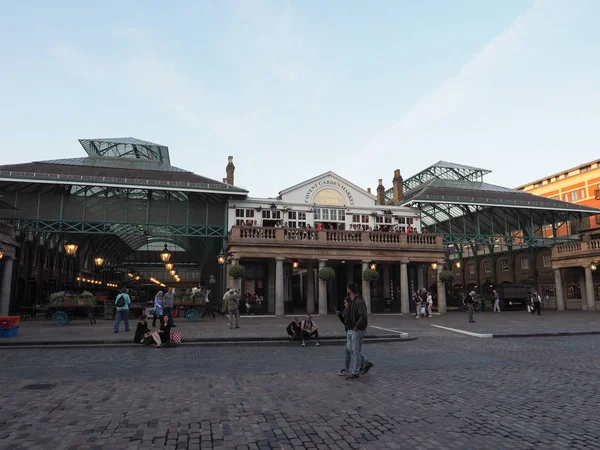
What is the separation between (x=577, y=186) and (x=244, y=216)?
156 ft

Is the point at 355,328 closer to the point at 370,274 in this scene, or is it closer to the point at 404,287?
the point at 370,274

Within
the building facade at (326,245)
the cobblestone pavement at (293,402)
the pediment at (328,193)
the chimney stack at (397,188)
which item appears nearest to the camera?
the cobblestone pavement at (293,402)

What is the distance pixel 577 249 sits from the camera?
35156 millimetres

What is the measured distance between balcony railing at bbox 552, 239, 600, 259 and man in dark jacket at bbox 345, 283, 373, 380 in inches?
1333

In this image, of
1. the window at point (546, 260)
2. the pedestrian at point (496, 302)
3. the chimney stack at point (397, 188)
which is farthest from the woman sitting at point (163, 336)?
the window at point (546, 260)

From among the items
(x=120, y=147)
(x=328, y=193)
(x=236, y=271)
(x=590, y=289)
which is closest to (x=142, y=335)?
(x=236, y=271)

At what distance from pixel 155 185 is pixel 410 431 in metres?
25.3

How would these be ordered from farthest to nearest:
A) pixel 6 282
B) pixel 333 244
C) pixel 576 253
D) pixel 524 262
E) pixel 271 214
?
pixel 524 262
pixel 576 253
pixel 271 214
pixel 333 244
pixel 6 282

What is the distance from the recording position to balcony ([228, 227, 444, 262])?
87.8ft

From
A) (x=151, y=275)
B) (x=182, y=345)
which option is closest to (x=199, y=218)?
(x=182, y=345)

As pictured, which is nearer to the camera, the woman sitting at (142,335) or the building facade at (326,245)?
the woman sitting at (142,335)

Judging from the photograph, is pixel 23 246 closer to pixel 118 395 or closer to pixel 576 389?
pixel 118 395

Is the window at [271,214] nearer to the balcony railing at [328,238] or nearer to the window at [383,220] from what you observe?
the balcony railing at [328,238]

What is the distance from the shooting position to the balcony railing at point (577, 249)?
33781mm
